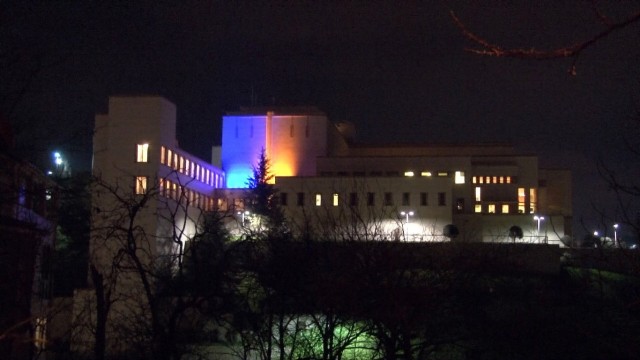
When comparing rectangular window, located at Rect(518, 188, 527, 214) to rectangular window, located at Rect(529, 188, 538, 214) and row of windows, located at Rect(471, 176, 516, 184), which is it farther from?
row of windows, located at Rect(471, 176, 516, 184)

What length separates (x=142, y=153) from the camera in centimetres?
5534

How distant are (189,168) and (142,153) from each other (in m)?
6.74

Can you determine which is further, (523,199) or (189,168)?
(523,199)

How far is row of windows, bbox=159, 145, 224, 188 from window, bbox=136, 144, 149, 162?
3.73 feet

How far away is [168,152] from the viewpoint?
5697 cm

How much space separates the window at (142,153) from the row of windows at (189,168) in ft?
3.73

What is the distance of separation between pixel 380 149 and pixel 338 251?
6414cm

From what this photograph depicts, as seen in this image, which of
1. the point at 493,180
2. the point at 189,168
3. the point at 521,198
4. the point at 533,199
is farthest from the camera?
the point at 533,199

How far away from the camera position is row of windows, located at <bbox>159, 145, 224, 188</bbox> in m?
56.5

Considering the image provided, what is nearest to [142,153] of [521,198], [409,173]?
[409,173]

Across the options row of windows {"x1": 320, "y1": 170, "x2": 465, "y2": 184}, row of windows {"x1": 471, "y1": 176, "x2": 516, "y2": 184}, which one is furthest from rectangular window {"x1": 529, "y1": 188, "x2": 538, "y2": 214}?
row of windows {"x1": 320, "y1": 170, "x2": 465, "y2": 184}

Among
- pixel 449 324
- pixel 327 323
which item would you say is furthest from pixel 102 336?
pixel 449 324

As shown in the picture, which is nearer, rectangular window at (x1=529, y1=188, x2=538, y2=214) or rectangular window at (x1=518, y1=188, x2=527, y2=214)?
rectangular window at (x1=518, y1=188, x2=527, y2=214)

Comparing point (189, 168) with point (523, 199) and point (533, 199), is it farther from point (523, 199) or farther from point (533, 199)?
point (533, 199)
